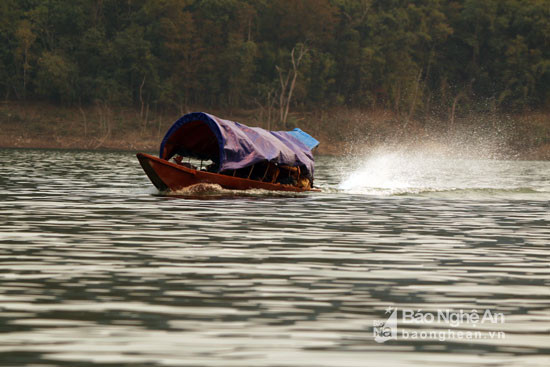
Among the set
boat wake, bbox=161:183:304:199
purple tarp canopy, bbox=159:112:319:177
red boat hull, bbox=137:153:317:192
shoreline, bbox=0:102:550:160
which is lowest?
shoreline, bbox=0:102:550:160

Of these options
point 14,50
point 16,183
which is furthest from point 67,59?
point 16,183

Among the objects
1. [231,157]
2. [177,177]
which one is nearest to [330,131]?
[231,157]

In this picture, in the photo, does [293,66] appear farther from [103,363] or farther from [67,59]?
[103,363]

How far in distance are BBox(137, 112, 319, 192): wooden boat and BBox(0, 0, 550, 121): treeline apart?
6068 cm

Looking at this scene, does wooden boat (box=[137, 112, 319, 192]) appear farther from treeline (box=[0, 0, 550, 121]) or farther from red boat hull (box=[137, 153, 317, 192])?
treeline (box=[0, 0, 550, 121])

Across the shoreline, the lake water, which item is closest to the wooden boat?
the lake water

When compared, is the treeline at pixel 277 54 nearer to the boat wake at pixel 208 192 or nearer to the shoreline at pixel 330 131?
the shoreline at pixel 330 131

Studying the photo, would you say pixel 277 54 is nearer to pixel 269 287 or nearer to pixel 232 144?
pixel 232 144

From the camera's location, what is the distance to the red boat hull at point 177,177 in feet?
95.1

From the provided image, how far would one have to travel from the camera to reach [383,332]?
9.69 meters

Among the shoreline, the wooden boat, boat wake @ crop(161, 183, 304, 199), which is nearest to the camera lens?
the wooden boat

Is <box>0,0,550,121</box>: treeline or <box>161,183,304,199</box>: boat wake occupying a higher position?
<box>0,0,550,121</box>: treeline

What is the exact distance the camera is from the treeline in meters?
101

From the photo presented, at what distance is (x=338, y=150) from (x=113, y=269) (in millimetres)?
80185
